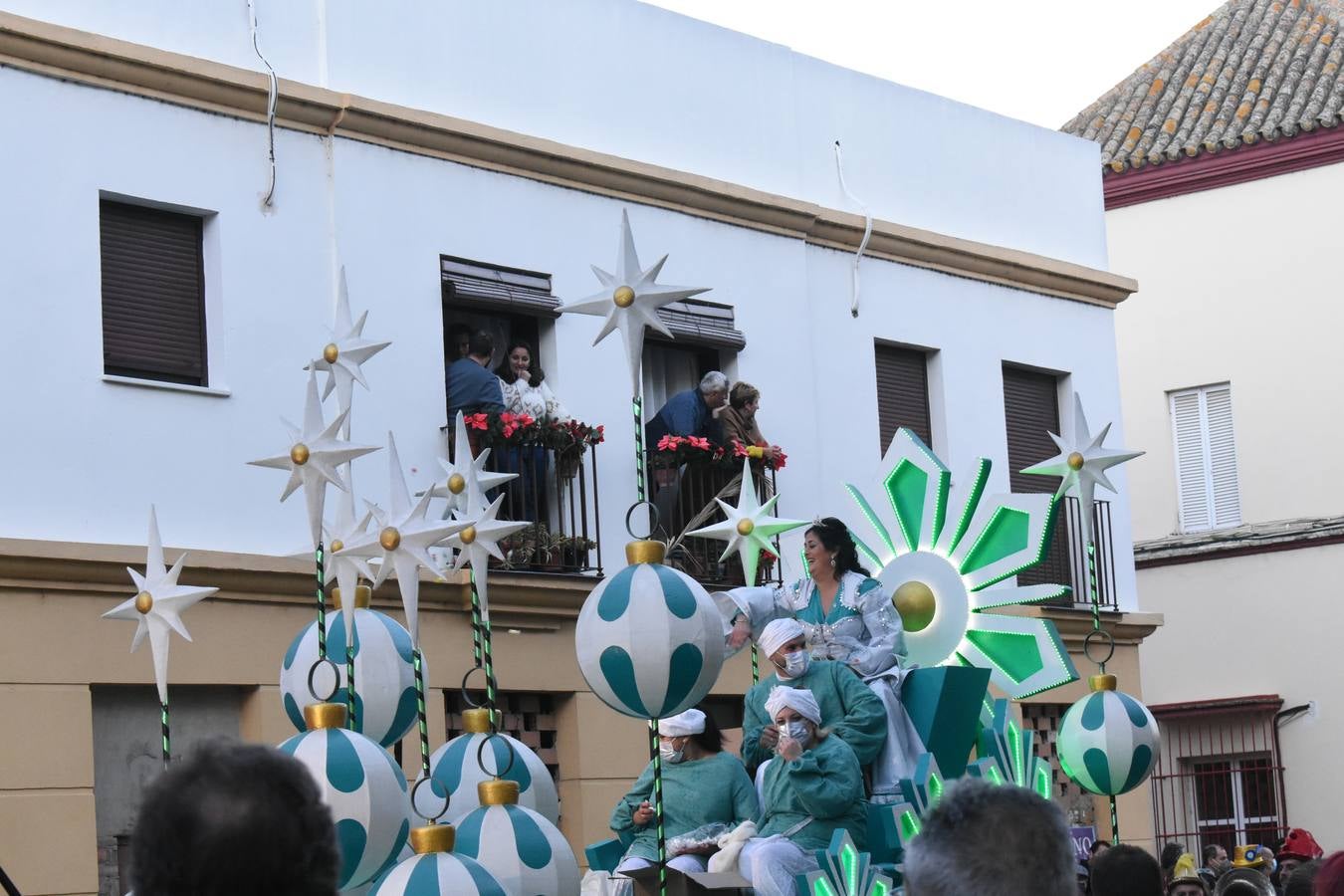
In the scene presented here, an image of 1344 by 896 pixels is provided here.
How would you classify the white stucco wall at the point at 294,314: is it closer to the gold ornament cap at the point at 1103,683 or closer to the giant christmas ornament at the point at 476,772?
the giant christmas ornament at the point at 476,772

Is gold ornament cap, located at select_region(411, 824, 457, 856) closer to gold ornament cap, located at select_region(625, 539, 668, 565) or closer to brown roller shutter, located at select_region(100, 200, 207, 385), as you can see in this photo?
gold ornament cap, located at select_region(625, 539, 668, 565)

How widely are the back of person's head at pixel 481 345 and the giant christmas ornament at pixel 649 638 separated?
276 inches

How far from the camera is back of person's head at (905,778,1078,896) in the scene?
3309 mm

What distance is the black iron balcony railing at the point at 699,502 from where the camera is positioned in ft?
50.6

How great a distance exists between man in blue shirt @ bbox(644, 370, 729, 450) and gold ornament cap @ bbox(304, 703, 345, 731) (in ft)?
27.9

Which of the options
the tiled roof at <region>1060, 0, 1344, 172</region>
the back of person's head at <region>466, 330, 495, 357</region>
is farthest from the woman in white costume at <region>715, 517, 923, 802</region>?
the tiled roof at <region>1060, 0, 1344, 172</region>

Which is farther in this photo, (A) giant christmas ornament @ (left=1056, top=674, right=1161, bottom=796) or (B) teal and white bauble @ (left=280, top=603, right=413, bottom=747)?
(A) giant christmas ornament @ (left=1056, top=674, right=1161, bottom=796)

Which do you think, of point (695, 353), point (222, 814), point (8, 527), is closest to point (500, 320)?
point (695, 353)

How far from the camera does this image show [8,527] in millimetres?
11914

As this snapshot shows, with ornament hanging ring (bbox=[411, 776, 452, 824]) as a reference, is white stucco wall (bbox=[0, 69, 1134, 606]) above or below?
above

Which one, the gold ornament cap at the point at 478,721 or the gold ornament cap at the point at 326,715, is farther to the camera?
the gold ornament cap at the point at 478,721

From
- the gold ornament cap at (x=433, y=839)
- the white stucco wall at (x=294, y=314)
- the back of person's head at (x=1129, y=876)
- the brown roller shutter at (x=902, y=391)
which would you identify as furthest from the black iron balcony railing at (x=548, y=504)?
the back of person's head at (x=1129, y=876)

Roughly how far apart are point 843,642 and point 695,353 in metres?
7.40

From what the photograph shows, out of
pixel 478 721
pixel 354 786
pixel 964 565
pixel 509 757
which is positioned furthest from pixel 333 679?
pixel 964 565
